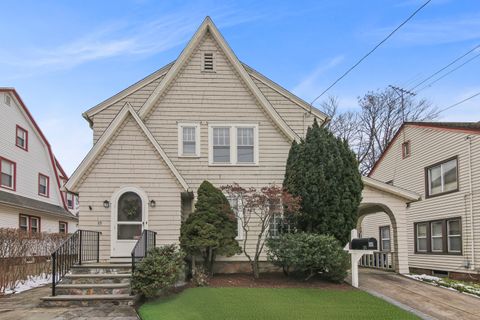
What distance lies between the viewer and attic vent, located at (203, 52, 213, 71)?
15.9m

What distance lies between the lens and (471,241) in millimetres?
16812

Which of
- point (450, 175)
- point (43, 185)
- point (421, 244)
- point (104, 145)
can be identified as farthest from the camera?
point (43, 185)

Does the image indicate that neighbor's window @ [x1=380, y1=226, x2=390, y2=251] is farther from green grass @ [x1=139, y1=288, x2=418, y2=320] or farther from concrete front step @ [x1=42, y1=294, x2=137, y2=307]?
concrete front step @ [x1=42, y1=294, x2=137, y2=307]

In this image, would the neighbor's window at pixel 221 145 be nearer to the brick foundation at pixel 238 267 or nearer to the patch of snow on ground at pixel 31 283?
the brick foundation at pixel 238 267

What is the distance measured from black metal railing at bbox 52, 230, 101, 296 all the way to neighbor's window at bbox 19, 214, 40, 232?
11.8 meters

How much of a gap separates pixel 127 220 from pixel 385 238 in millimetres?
14323

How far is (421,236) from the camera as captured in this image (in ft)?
68.0

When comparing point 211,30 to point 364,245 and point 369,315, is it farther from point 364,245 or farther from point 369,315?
point 369,315

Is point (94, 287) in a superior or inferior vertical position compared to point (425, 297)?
superior

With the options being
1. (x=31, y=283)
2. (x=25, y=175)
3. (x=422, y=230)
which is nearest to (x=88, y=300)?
(x=31, y=283)

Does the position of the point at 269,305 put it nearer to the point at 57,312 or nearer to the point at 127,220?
the point at 57,312

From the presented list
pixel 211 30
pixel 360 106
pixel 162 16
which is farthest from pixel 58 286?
pixel 360 106

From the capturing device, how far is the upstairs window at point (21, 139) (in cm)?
2499

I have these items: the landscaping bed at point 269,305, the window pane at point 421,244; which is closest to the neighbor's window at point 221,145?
the landscaping bed at point 269,305
